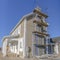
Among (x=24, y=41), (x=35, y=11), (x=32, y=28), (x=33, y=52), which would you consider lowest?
(x=33, y=52)

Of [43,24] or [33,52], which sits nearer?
[33,52]

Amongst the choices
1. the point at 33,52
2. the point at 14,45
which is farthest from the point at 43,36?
the point at 14,45

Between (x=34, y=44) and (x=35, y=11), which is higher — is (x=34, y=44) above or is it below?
below

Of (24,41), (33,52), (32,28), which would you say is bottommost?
(33,52)

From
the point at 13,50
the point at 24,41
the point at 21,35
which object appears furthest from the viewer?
the point at 13,50

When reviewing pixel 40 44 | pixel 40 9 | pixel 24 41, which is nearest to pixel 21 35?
pixel 24 41

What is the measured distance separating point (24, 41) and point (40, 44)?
10.7 ft

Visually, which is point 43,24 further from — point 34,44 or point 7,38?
point 7,38

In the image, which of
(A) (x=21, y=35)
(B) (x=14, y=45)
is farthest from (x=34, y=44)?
(B) (x=14, y=45)

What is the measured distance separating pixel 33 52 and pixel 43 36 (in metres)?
4.12

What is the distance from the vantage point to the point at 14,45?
100 feet

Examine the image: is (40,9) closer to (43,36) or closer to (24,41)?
(43,36)

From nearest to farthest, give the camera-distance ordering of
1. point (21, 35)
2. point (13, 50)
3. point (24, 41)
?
point (24, 41), point (21, 35), point (13, 50)

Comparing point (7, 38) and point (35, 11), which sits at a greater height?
point (35, 11)
